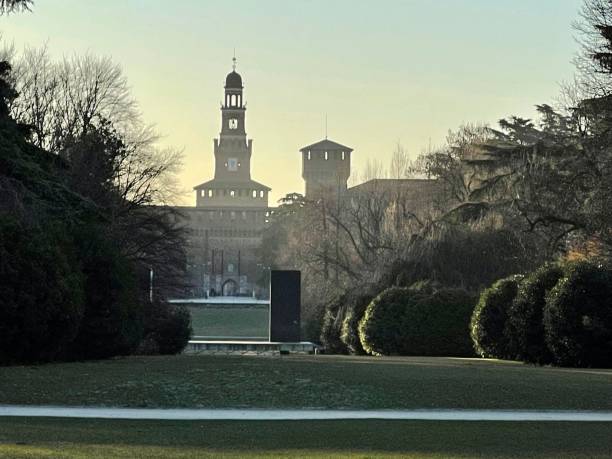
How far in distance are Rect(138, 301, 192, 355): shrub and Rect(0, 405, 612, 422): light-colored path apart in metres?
23.6

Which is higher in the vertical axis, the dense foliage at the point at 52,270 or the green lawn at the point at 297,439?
the dense foliage at the point at 52,270

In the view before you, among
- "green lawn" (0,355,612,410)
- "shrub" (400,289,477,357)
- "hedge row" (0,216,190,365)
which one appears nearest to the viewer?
"green lawn" (0,355,612,410)

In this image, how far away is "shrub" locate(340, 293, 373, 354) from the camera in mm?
47156

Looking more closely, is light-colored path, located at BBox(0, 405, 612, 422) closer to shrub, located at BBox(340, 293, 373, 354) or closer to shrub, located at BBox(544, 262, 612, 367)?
shrub, located at BBox(544, 262, 612, 367)

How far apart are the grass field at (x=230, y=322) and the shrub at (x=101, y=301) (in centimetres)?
3776

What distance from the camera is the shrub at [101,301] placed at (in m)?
29.8

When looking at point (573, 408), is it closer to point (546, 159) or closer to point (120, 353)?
point (120, 353)

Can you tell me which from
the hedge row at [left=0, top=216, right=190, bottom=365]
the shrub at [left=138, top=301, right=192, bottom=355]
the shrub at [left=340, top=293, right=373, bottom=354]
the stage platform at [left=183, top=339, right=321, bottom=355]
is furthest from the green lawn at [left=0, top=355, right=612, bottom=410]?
the shrub at [left=340, top=293, right=373, bottom=354]

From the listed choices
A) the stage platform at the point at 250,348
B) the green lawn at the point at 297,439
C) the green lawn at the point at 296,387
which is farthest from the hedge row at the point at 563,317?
the stage platform at the point at 250,348

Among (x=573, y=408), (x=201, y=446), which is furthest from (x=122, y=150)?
(x=201, y=446)

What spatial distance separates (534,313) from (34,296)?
1249 cm

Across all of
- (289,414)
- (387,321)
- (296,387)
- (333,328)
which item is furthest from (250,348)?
(289,414)

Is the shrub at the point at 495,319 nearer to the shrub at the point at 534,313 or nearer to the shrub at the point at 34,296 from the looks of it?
the shrub at the point at 534,313

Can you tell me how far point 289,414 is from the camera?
20.2m
